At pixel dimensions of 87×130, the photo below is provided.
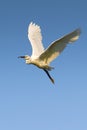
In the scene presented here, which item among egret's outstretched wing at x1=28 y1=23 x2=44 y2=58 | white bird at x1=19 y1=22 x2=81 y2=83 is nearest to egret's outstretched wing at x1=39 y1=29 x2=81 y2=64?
white bird at x1=19 y1=22 x2=81 y2=83

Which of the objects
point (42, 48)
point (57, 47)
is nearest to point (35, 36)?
point (42, 48)

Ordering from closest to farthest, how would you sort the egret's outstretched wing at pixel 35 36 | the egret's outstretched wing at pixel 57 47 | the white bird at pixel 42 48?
the egret's outstretched wing at pixel 57 47
the white bird at pixel 42 48
the egret's outstretched wing at pixel 35 36

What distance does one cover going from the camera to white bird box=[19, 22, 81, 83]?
91.3 feet

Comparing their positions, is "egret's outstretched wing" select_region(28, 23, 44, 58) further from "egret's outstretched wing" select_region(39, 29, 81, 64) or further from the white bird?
"egret's outstretched wing" select_region(39, 29, 81, 64)

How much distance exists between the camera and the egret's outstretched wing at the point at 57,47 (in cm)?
2744

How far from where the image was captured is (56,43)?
2861 centimetres

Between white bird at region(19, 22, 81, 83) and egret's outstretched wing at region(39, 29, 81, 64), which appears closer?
egret's outstretched wing at region(39, 29, 81, 64)

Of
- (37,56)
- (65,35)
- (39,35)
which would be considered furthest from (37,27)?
(65,35)

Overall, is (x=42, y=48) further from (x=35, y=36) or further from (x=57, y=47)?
(x=57, y=47)

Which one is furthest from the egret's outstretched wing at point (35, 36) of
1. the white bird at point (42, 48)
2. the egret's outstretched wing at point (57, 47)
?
the egret's outstretched wing at point (57, 47)

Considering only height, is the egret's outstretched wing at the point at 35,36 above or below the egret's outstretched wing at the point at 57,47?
above

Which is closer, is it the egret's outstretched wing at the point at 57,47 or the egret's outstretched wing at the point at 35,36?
the egret's outstretched wing at the point at 57,47

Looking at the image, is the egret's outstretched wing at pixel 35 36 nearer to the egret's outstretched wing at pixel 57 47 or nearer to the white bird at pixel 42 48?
the white bird at pixel 42 48

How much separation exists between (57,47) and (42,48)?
314cm
